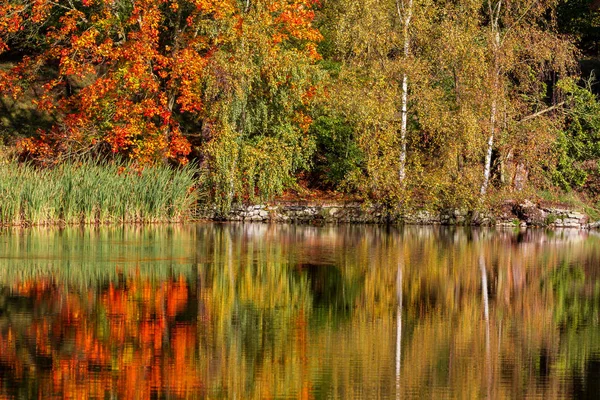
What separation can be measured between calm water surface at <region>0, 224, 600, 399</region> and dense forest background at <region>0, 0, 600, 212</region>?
8914 mm

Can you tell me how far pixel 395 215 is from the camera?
122 ft

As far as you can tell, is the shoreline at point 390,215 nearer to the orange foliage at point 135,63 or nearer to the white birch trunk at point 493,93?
the white birch trunk at point 493,93

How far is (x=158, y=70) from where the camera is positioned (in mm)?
36781

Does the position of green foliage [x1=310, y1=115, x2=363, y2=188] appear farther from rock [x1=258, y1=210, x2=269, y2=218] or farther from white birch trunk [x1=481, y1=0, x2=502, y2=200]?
white birch trunk [x1=481, y1=0, x2=502, y2=200]

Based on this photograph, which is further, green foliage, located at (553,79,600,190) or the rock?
green foliage, located at (553,79,600,190)

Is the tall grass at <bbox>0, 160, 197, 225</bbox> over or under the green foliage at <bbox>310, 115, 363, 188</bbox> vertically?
under

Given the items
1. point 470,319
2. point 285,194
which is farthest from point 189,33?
point 470,319

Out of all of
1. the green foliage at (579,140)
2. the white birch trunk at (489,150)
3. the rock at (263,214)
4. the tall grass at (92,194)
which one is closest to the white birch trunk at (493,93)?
the white birch trunk at (489,150)

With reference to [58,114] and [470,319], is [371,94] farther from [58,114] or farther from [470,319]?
[470,319]

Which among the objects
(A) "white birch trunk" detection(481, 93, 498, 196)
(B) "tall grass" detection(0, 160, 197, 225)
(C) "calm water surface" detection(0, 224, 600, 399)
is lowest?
(C) "calm water surface" detection(0, 224, 600, 399)

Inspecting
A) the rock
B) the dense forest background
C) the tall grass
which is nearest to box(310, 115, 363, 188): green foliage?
the dense forest background

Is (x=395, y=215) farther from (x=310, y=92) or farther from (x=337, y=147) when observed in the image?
(x=310, y=92)

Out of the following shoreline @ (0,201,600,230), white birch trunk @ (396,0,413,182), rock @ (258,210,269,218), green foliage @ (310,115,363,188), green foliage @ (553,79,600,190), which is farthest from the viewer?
green foliage @ (553,79,600,190)

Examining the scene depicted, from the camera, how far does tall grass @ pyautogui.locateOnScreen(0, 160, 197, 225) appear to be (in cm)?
3106
